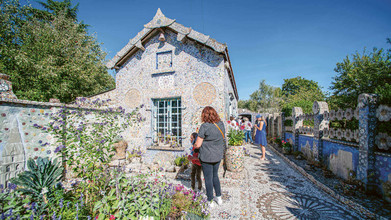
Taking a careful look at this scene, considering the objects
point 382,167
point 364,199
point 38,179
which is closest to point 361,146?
point 382,167

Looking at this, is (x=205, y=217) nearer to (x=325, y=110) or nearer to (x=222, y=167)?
(x=222, y=167)

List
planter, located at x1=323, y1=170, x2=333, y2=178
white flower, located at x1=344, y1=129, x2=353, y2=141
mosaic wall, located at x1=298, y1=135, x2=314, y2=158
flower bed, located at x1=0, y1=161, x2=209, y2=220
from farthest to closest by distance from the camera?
mosaic wall, located at x1=298, y1=135, x2=314, y2=158 < planter, located at x1=323, y1=170, x2=333, y2=178 < white flower, located at x1=344, y1=129, x2=353, y2=141 < flower bed, located at x1=0, y1=161, x2=209, y2=220

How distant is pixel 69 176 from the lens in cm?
490

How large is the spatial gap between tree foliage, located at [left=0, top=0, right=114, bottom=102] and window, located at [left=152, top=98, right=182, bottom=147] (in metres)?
7.39

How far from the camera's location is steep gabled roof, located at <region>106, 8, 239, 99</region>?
227 inches

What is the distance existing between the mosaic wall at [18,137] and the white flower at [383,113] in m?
7.12

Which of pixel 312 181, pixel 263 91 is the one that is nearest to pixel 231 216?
pixel 312 181

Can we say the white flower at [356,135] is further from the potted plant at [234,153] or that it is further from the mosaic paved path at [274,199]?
the potted plant at [234,153]

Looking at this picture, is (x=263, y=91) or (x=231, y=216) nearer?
(x=231, y=216)

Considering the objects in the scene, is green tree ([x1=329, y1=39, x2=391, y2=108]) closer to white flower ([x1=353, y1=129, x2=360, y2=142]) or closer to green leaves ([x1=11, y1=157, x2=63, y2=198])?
white flower ([x1=353, y1=129, x2=360, y2=142])

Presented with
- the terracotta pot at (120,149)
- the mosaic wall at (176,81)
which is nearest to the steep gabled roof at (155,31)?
the mosaic wall at (176,81)

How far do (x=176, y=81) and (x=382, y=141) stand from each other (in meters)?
5.89

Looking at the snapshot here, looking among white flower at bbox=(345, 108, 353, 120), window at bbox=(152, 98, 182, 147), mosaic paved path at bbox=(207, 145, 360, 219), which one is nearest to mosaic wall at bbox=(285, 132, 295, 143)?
mosaic paved path at bbox=(207, 145, 360, 219)

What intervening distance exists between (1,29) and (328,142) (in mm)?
17899
